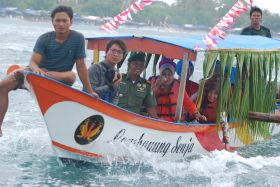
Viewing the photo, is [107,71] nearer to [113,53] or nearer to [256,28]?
[113,53]

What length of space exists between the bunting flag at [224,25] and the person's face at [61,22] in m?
2.02

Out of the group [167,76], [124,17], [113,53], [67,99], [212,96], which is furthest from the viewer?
[212,96]

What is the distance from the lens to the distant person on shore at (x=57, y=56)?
663 centimetres

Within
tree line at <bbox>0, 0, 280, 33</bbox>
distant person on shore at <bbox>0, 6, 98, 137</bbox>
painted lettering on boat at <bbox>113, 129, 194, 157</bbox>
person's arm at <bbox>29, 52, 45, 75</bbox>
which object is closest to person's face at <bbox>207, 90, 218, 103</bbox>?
painted lettering on boat at <bbox>113, 129, 194, 157</bbox>

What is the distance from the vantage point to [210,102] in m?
8.80

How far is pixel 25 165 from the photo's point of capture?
7953mm

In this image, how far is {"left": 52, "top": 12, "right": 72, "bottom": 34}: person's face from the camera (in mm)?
6656

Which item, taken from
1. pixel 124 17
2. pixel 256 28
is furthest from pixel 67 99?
pixel 256 28

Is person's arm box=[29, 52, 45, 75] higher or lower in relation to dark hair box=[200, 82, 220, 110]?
higher

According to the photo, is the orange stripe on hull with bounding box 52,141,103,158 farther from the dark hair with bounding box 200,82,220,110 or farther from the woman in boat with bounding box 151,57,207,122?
the dark hair with bounding box 200,82,220,110

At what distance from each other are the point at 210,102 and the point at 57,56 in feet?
9.49

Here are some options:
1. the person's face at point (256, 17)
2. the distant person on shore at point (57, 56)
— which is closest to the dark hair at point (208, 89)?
the distant person on shore at point (57, 56)

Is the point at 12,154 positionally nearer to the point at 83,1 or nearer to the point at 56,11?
the point at 56,11

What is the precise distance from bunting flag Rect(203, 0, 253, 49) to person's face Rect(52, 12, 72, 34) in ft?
6.62
